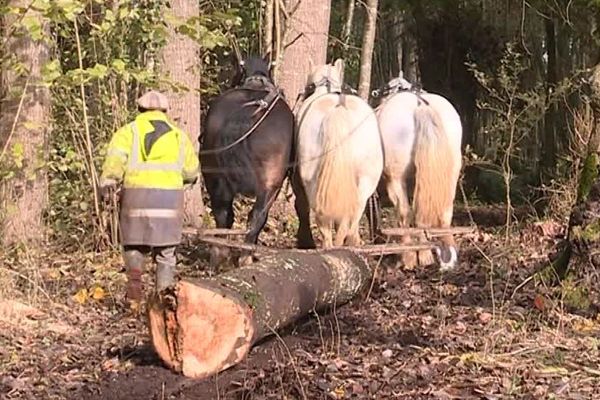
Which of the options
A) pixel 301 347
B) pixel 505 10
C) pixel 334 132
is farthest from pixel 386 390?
pixel 505 10

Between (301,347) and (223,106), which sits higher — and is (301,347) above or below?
below

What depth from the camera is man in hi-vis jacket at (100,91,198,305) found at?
7.91 metres

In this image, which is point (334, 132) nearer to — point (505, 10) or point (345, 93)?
point (345, 93)

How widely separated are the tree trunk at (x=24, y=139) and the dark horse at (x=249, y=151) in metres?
1.73

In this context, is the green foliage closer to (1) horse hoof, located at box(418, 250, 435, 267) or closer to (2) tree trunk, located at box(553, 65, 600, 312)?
(1) horse hoof, located at box(418, 250, 435, 267)

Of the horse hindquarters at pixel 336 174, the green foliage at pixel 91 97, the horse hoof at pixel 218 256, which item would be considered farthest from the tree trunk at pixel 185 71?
the horse hindquarters at pixel 336 174

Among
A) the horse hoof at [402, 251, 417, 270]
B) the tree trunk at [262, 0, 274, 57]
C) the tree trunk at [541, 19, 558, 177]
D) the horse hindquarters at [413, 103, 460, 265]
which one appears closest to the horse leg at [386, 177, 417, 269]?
the horse hoof at [402, 251, 417, 270]

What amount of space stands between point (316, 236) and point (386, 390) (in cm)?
667

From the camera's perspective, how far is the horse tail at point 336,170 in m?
9.39

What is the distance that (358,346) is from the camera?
22.7 ft

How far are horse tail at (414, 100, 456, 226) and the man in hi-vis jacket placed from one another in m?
2.91

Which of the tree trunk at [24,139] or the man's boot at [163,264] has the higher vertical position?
the tree trunk at [24,139]

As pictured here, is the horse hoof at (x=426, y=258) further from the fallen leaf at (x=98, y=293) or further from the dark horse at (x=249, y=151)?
the fallen leaf at (x=98, y=293)

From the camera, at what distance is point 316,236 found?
12445 mm
